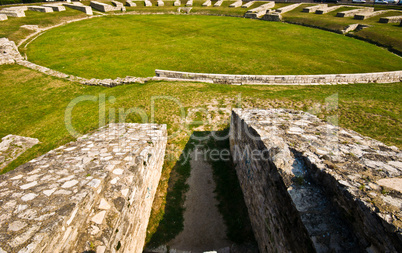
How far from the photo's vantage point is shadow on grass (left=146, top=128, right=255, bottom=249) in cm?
550

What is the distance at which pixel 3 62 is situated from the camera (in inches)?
704

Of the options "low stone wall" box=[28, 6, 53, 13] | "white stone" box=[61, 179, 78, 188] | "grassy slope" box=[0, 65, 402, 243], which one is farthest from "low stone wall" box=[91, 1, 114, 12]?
"white stone" box=[61, 179, 78, 188]

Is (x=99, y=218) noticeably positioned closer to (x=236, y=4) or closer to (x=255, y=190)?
(x=255, y=190)

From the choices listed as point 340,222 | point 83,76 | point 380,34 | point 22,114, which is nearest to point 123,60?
point 83,76

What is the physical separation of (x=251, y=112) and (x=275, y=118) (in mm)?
939

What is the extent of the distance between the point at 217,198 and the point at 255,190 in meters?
1.72

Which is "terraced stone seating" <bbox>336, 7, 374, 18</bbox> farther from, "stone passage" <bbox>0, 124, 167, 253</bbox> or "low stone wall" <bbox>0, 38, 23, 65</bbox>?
"low stone wall" <bbox>0, 38, 23, 65</bbox>

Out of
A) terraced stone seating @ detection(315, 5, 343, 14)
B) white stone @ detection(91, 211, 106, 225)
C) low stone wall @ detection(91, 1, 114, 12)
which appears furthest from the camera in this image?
low stone wall @ detection(91, 1, 114, 12)

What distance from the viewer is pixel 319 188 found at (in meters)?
3.39

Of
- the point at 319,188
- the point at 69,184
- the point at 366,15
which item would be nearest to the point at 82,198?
the point at 69,184

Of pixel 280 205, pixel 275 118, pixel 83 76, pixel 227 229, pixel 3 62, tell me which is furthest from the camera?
pixel 3 62

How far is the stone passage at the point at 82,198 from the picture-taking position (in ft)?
10.3

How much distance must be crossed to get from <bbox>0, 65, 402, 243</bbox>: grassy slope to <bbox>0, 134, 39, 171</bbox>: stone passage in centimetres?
31

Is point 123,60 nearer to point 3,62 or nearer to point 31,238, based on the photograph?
point 3,62
